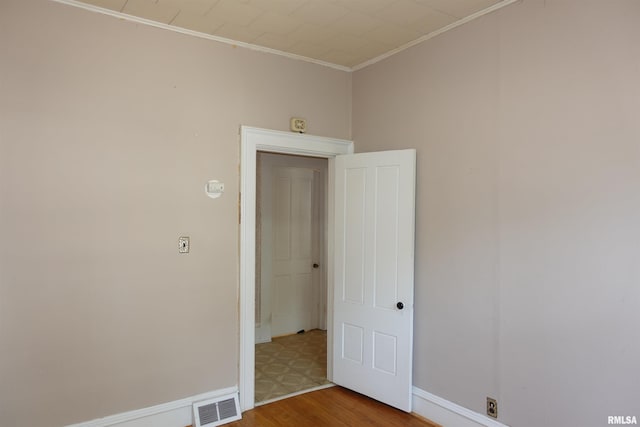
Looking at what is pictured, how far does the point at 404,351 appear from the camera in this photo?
9.99 feet

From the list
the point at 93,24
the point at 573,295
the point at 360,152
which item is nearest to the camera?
the point at 573,295

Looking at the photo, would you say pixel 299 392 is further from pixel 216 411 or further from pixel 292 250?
pixel 292 250

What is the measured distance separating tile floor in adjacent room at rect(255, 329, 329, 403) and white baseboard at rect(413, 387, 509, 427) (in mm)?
938

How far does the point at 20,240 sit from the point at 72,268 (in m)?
0.33

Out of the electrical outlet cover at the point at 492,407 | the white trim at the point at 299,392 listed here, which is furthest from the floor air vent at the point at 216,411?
the electrical outlet cover at the point at 492,407

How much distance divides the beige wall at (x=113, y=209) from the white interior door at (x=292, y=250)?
2.00 meters

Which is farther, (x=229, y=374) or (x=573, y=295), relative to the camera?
(x=229, y=374)

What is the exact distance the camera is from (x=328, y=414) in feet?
9.99

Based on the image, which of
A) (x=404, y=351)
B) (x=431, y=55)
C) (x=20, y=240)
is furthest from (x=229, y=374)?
(x=431, y=55)

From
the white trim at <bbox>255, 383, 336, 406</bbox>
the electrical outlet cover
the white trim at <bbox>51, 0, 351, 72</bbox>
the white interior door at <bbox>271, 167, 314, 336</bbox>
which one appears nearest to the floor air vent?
the white trim at <bbox>255, 383, 336, 406</bbox>

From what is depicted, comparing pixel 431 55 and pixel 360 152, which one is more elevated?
pixel 431 55

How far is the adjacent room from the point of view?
2129mm

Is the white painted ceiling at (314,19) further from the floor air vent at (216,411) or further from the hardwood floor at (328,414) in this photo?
the hardwood floor at (328,414)

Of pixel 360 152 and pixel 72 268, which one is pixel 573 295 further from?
pixel 72 268
